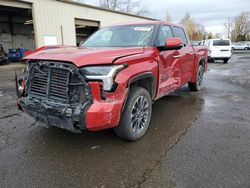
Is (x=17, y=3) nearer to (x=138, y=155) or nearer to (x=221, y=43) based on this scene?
(x=221, y=43)

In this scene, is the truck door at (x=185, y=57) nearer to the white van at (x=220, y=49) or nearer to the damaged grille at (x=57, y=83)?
the damaged grille at (x=57, y=83)

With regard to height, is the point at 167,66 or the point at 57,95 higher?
the point at 167,66

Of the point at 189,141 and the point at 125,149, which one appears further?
the point at 189,141

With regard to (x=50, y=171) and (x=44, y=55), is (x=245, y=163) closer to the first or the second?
(x=50, y=171)

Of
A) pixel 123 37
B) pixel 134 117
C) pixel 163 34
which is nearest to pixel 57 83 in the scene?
pixel 134 117

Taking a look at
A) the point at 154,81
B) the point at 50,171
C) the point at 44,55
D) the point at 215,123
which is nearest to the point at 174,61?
the point at 154,81

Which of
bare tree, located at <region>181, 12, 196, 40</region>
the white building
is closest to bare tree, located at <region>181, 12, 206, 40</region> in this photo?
bare tree, located at <region>181, 12, 196, 40</region>

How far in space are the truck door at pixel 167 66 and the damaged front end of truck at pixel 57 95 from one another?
1.72 meters

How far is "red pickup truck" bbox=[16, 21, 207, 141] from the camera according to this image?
2.99 metres

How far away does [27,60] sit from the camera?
11.5 ft

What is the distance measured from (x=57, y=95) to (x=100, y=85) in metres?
0.65

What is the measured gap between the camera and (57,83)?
3201mm

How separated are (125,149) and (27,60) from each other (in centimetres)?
192

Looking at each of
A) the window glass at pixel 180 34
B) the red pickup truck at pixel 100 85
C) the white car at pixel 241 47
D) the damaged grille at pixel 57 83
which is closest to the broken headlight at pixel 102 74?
the red pickup truck at pixel 100 85
